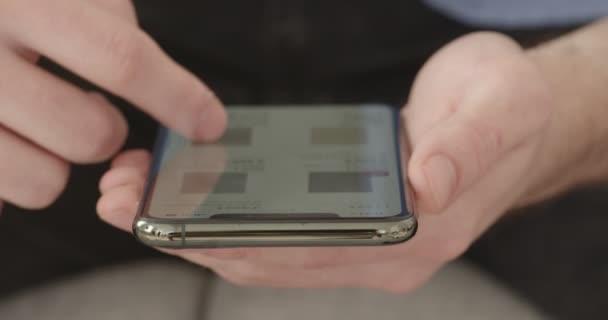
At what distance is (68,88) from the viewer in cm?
43

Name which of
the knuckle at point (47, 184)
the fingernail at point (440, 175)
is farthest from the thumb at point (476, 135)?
the knuckle at point (47, 184)

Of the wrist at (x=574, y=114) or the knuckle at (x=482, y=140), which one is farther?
A: the wrist at (x=574, y=114)

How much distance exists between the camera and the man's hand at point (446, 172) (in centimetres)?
40

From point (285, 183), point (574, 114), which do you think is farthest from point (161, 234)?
point (574, 114)

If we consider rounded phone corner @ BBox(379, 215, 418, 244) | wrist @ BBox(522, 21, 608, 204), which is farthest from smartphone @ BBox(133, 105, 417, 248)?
wrist @ BBox(522, 21, 608, 204)

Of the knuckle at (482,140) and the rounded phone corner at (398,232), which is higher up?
the knuckle at (482,140)

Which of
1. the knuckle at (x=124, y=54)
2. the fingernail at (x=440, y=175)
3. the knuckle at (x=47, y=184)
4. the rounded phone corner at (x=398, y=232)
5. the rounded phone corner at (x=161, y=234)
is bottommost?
the rounded phone corner at (x=161, y=234)

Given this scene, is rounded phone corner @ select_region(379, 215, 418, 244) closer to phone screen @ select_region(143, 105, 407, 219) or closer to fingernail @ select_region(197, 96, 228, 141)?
phone screen @ select_region(143, 105, 407, 219)

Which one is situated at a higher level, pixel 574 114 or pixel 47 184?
pixel 574 114

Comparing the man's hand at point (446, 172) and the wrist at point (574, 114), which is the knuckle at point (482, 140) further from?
the wrist at point (574, 114)

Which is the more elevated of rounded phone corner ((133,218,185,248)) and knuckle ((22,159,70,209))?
knuckle ((22,159,70,209))

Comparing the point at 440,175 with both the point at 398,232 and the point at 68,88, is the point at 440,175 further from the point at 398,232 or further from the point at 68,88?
the point at 68,88

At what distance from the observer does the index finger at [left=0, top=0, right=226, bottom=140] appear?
0.41 m

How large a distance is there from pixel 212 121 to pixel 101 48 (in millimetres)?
93
